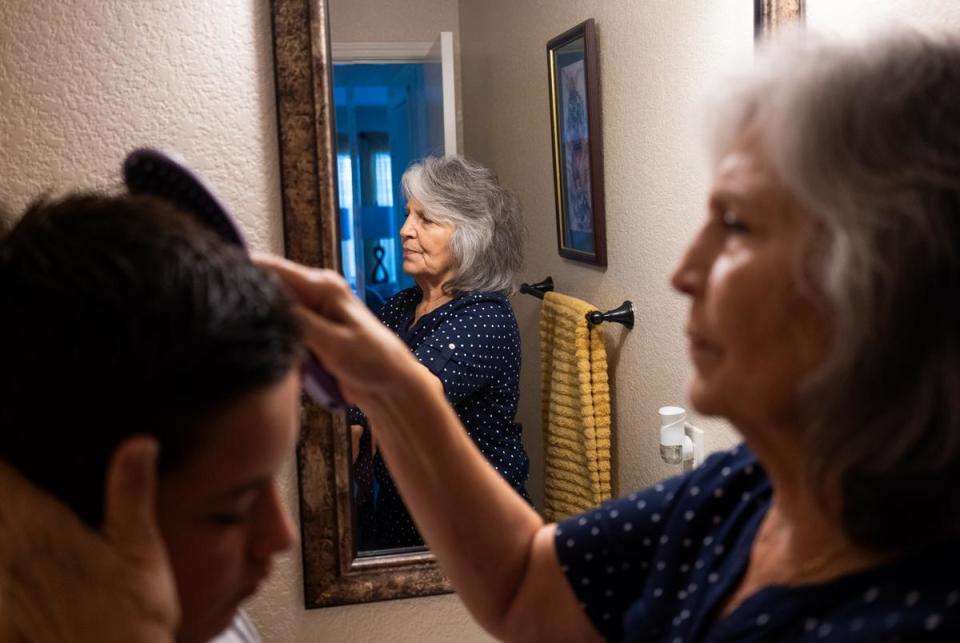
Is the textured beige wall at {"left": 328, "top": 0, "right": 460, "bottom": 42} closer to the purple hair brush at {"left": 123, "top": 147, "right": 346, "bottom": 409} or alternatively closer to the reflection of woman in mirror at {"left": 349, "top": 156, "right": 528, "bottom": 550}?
the reflection of woman in mirror at {"left": 349, "top": 156, "right": 528, "bottom": 550}

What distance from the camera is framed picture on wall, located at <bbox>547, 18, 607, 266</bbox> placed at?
4.26ft

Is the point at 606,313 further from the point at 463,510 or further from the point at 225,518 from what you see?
the point at 225,518

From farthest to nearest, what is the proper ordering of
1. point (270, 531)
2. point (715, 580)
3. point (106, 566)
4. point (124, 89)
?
point (124, 89) < point (715, 580) < point (270, 531) < point (106, 566)

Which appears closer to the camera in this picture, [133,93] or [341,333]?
[341,333]

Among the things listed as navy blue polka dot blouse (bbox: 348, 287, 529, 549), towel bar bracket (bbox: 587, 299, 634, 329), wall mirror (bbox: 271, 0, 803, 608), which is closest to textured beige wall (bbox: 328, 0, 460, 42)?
wall mirror (bbox: 271, 0, 803, 608)

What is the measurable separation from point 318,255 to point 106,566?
0.71m

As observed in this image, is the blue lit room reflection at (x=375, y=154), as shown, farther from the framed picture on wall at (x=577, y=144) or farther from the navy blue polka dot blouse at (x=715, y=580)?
the navy blue polka dot blouse at (x=715, y=580)

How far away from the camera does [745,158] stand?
0.68 meters

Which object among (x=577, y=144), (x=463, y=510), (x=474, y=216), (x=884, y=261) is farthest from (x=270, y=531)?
(x=577, y=144)

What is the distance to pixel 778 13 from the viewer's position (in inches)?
46.5

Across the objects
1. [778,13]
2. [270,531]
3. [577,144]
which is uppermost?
[778,13]

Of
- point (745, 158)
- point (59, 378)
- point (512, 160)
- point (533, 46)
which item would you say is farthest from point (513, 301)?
point (59, 378)

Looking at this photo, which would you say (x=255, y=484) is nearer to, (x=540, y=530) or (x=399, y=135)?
(x=540, y=530)

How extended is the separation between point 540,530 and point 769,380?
0.35 meters
